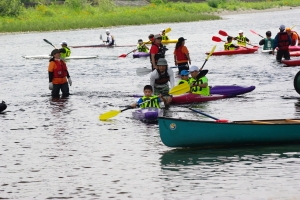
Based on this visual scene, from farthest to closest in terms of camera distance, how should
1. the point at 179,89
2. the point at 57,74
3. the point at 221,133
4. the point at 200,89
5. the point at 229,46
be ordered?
the point at 229,46 < the point at 57,74 < the point at 200,89 < the point at 179,89 < the point at 221,133

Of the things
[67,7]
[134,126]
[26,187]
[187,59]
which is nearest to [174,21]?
[67,7]

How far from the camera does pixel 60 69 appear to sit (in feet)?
70.0

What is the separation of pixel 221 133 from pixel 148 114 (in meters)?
3.84

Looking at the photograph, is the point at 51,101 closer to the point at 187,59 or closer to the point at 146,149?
the point at 187,59

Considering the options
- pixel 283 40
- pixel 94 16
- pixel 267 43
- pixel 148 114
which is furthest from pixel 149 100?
pixel 94 16

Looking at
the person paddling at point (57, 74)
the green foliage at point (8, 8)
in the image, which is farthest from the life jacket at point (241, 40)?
the green foliage at point (8, 8)

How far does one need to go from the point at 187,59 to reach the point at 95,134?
767 cm

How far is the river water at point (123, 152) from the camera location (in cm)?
1198

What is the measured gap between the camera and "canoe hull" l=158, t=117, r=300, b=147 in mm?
A: 13758

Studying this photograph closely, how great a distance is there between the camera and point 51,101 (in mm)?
22781

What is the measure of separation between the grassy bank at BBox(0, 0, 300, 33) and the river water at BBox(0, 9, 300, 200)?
38.9 meters

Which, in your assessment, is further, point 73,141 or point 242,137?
point 73,141

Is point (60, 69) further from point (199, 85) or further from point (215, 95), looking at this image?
point (215, 95)

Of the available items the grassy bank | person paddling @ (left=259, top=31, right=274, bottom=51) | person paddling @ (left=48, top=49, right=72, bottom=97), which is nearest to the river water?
person paddling @ (left=48, top=49, right=72, bottom=97)
